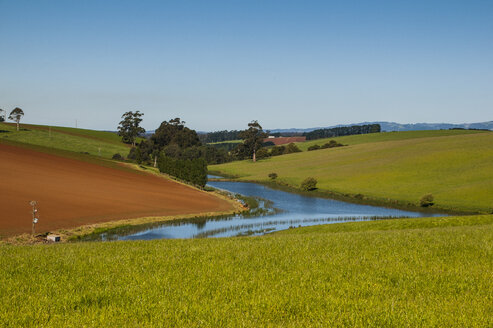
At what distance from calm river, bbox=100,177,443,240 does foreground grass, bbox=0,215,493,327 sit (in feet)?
105

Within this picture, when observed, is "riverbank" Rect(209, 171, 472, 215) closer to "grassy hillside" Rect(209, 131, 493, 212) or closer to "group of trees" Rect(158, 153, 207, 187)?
"grassy hillside" Rect(209, 131, 493, 212)

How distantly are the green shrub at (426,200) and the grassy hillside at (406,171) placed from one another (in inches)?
44.5

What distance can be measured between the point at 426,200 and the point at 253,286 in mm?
71447

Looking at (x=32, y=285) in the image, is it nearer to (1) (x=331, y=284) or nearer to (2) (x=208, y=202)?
(1) (x=331, y=284)

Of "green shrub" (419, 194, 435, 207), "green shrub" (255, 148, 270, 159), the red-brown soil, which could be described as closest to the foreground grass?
the red-brown soil

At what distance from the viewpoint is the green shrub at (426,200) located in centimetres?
7425

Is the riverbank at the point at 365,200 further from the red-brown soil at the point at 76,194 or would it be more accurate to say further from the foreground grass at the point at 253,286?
the foreground grass at the point at 253,286

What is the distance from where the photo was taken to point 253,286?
33.4 feet

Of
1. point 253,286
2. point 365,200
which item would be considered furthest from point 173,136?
point 253,286

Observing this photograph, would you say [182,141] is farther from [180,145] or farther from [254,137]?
[254,137]

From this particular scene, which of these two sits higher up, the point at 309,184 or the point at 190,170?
the point at 190,170

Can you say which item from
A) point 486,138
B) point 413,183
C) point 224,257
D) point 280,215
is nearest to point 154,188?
point 280,215

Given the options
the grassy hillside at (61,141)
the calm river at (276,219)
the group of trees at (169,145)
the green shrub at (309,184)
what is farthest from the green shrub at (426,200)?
the grassy hillside at (61,141)

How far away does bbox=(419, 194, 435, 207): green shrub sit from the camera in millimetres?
74250
